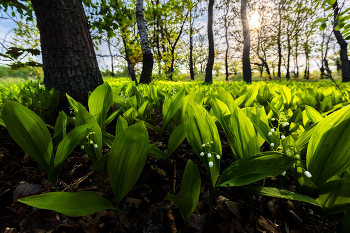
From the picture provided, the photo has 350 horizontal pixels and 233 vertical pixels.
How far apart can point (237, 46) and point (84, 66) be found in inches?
1202

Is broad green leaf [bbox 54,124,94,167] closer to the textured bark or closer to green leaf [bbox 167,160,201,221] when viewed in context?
green leaf [bbox 167,160,201,221]

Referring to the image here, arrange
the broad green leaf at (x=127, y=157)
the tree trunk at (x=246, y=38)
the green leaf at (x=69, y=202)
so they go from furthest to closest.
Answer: the tree trunk at (x=246, y=38) → the broad green leaf at (x=127, y=157) → the green leaf at (x=69, y=202)

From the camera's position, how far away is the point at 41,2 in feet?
6.24

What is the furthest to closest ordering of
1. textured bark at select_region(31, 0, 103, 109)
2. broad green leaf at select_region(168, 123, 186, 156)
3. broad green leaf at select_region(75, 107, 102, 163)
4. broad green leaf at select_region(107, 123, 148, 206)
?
textured bark at select_region(31, 0, 103, 109), broad green leaf at select_region(168, 123, 186, 156), broad green leaf at select_region(75, 107, 102, 163), broad green leaf at select_region(107, 123, 148, 206)

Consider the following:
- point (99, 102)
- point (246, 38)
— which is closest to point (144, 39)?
point (99, 102)

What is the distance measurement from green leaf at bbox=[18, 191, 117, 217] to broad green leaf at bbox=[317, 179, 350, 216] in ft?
2.82

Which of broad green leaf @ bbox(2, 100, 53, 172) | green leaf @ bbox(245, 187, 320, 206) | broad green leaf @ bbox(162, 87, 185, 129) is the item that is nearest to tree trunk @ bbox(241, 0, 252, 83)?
broad green leaf @ bbox(162, 87, 185, 129)

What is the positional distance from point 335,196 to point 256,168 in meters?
0.32

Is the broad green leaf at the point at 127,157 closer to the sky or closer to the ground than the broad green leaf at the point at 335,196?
closer to the sky

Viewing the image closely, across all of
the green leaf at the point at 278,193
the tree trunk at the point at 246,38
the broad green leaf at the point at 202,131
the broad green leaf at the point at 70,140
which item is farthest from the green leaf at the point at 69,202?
the tree trunk at the point at 246,38

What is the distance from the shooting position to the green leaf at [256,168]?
2.00ft

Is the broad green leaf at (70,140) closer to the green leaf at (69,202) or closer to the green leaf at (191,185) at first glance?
the green leaf at (69,202)

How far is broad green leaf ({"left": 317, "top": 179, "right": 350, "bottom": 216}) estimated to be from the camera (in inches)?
23.7

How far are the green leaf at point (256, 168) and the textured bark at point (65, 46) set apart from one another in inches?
80.3
